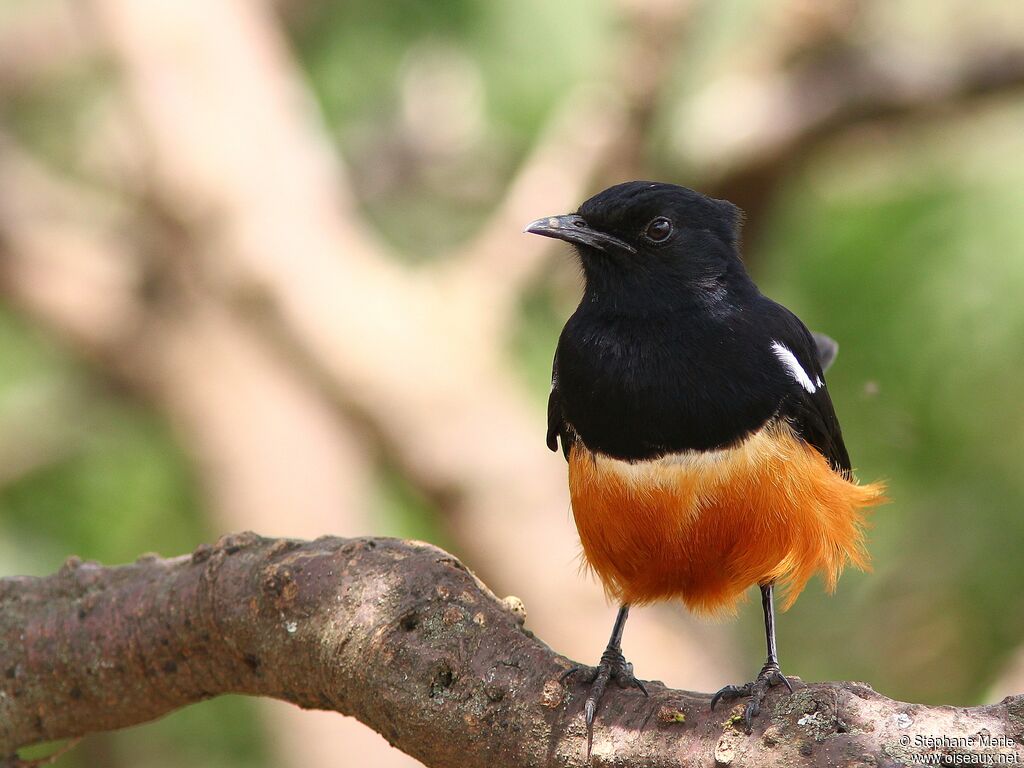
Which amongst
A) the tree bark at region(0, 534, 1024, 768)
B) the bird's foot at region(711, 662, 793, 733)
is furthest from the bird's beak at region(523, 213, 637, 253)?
the bird's foot at region(711, 662, 793, 733)

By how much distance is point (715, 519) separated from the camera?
3752mm

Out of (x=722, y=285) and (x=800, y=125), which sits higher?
(x=800, y=125)

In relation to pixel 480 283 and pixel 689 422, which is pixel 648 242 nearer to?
pixel 689 422

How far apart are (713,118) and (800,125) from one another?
A: 2.08ft

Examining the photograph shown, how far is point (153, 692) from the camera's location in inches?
145

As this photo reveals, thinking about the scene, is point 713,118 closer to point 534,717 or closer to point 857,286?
point 857,286

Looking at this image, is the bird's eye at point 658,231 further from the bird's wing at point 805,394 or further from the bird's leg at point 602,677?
the bird's leg at point 602,677

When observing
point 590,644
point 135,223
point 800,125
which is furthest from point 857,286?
point 135,223

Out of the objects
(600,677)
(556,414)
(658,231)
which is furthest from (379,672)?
(658,231)

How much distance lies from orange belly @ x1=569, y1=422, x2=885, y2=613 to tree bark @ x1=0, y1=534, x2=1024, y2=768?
0.60 m

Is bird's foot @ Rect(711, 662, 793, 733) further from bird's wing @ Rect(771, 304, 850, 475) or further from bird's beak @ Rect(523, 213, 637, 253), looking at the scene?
bird's beak @ Rect(523, 213, 637, 253)

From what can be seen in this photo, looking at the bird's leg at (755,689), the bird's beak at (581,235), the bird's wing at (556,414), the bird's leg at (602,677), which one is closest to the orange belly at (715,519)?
the bird's wing at (556,414)

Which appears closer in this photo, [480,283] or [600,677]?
[600,677]

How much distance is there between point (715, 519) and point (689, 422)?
313 mm
